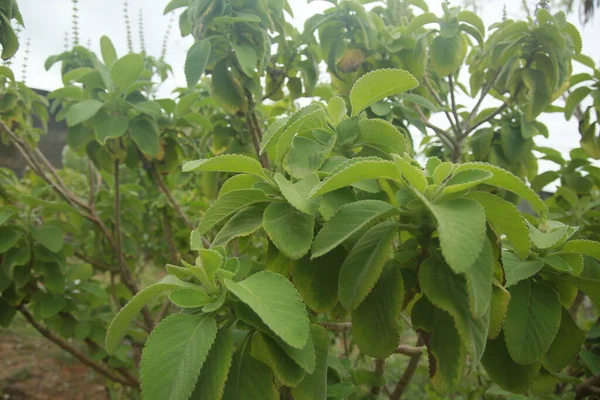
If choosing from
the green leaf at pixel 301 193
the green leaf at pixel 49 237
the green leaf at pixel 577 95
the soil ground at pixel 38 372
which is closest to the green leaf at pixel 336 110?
the green leaf at pixel 301 193

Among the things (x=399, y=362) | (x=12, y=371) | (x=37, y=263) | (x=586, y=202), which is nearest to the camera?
(x=37, y=263)

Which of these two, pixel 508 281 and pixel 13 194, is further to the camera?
pixel 13 194

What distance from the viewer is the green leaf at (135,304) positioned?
0.55 m

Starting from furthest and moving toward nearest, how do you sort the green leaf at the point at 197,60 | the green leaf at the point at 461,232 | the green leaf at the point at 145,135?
the green leaf at the point at 145,135 < the green leaf at the point at 197,60 < the green leaf at the point at 461,232

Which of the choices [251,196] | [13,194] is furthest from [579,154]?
[13,194]

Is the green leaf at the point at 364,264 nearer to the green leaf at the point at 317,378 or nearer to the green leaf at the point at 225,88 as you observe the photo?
the green leaf at the point at 317,378

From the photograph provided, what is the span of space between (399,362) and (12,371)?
2.54m

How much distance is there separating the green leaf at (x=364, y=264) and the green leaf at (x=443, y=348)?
10 centimetres

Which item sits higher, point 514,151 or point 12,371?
point 514,151

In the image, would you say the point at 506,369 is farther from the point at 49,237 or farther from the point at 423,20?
the point at 49,237

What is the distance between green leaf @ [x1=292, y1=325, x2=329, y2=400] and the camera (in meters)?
0.62

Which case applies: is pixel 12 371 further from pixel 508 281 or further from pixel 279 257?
pixel 508 281

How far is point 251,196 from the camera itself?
2.19ft

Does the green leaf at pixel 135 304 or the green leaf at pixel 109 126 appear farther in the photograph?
the green leaf at pixel 109 126
